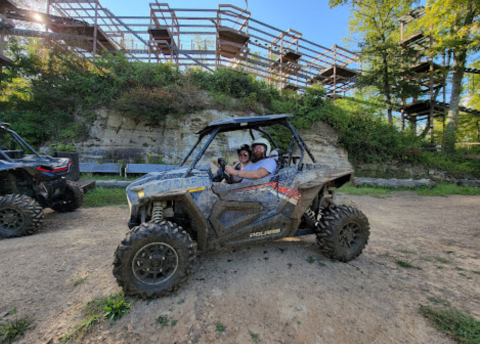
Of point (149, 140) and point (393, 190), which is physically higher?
point (149, 140)

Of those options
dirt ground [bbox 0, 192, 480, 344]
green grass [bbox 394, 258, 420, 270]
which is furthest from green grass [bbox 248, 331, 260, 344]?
green grass [bbox 394, 258, 420, 270]

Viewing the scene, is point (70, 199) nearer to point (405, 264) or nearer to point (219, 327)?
point (219, 327)

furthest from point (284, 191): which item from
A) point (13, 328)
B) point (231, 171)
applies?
point (13, 328)

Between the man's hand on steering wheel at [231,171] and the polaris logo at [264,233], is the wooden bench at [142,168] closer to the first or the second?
the man's hand on steering wheel at [231,171]

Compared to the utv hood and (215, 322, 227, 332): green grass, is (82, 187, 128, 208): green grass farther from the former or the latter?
(215, 322, 227, 332): green grass

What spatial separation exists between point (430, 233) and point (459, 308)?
2867mm

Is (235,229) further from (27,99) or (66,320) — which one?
(27,99)

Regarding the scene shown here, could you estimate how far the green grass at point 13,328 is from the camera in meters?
1.75

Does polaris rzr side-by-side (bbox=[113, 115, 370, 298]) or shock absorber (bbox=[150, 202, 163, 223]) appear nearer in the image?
polaris rzr side-by-side (bbox=[113, 115, 370, 298])

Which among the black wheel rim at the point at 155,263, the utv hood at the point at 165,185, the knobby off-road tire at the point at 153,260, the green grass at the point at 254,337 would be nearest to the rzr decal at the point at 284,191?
the utv hood at the point at 165,185

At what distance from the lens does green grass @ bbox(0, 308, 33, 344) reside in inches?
A: 68.7

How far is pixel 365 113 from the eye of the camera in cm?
1398

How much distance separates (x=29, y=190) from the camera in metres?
4.77

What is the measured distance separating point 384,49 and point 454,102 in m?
6.11
